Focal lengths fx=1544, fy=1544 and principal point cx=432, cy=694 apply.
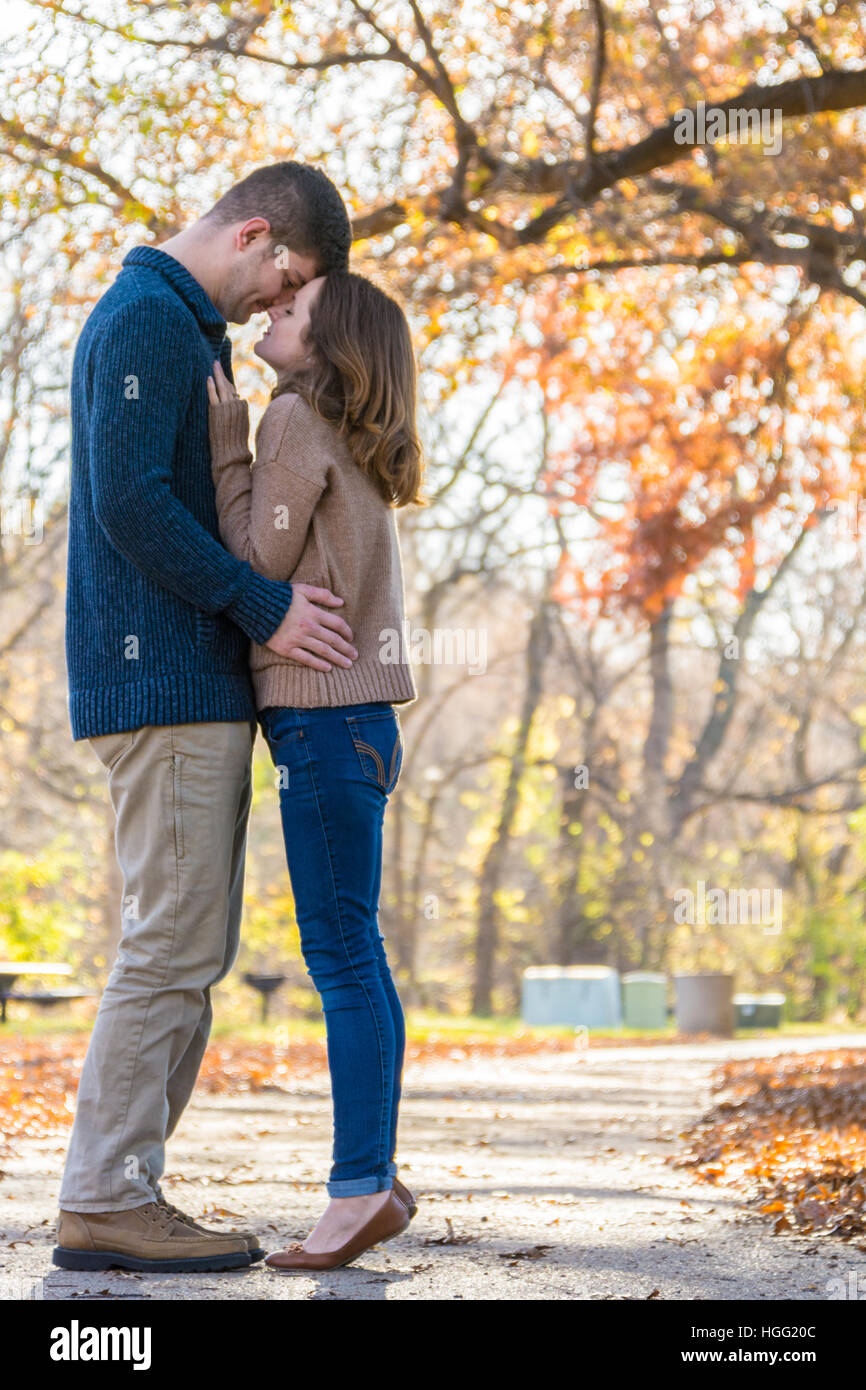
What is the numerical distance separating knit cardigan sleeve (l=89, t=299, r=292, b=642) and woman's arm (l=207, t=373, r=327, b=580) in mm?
85

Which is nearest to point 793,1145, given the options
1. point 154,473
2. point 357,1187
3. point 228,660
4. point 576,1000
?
point 357,1187

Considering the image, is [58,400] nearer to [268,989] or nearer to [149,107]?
[268,989]

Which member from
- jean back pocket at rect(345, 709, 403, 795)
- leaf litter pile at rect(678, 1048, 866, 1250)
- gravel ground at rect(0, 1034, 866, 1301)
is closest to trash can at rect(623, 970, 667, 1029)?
leaf litter pile at rect(678, 1048, 866, 1250)

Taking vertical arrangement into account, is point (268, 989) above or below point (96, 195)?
below

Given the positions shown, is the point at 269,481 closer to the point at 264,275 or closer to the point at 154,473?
the point at 154,473

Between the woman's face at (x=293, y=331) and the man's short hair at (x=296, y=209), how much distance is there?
3.0 inches

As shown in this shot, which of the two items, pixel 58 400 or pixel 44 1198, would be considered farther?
pixel 58 400

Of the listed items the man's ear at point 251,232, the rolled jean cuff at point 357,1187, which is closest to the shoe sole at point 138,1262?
the rolled jean cuff at point 357,1187

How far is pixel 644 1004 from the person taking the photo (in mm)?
19781

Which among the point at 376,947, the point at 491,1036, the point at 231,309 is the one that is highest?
the point at 231,309

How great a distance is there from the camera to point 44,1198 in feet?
14.0

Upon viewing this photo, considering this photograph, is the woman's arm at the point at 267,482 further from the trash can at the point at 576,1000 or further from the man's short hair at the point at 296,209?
the trash can at the point at 576,1000

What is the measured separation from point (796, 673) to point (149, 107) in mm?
20245
